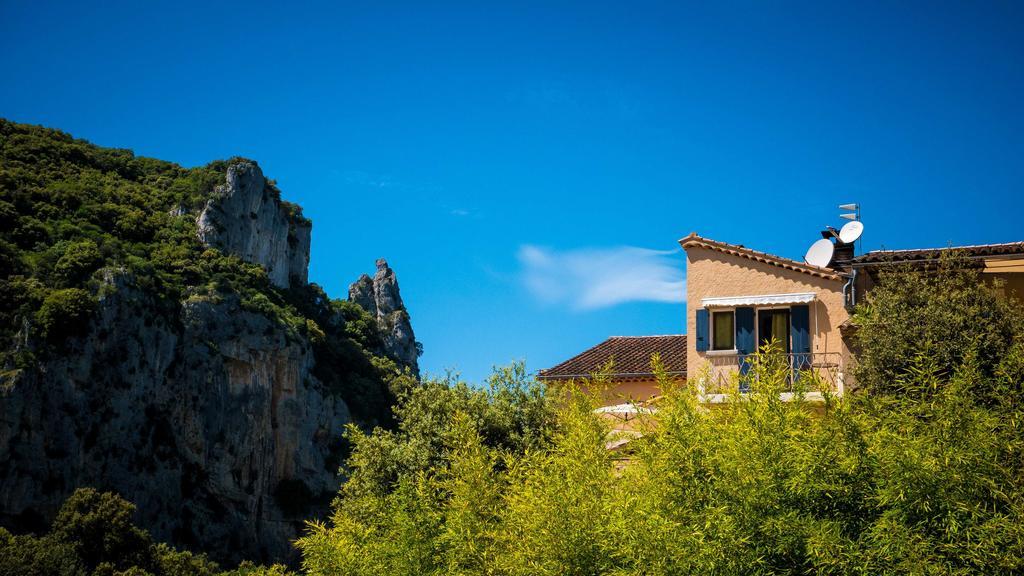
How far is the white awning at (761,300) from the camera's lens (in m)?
19.7

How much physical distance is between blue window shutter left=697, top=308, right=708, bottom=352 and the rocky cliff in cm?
4381

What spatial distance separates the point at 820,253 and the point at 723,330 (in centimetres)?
274

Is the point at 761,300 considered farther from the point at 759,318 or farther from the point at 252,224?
the point at 252,224

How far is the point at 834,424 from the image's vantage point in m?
11.1

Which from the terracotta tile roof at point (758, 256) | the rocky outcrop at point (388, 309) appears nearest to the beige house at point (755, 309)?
the terracotta tile roof at point (758, 256)

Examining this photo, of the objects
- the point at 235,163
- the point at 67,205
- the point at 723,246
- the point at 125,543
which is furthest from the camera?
the point at 235,163

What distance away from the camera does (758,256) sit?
66.4 feet

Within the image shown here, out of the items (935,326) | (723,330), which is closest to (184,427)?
(723,330)

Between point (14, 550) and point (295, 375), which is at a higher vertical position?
point (295, 375)

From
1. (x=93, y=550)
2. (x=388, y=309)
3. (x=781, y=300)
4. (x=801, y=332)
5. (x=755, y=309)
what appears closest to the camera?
(x=801, y=332)

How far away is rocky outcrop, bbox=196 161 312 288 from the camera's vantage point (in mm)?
81938

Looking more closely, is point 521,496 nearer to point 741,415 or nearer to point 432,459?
point 741,415

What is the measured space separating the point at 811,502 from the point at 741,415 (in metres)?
1.46

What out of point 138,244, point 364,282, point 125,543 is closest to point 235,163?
point 138,244
